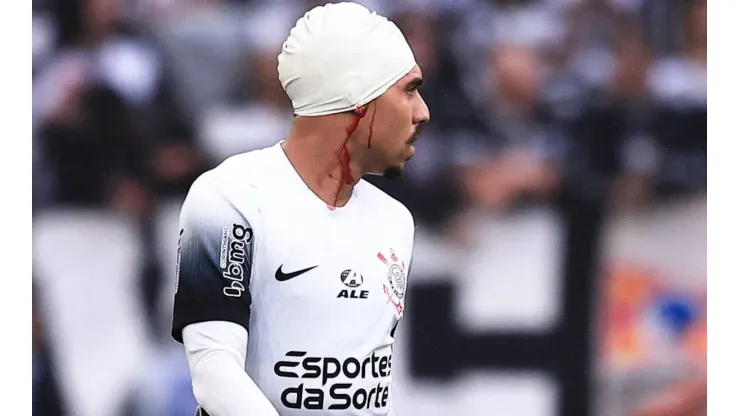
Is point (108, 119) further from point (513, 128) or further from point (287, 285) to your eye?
point (287, 285)

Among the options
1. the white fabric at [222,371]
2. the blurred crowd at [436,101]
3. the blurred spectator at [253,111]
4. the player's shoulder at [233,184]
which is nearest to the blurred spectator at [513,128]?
the blurred crowd at [436,101]

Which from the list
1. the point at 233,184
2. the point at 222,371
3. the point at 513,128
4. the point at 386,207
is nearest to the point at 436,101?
the point at 513,128

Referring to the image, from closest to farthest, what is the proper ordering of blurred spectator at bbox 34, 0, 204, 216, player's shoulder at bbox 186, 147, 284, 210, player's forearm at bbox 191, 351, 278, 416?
1. player's forearm at bbox 191, 351, 278, 416
2. player's shoulder at bbox 186, 147, 284, 210
3. blurred spectator at bbox 34, 0, 204, 216

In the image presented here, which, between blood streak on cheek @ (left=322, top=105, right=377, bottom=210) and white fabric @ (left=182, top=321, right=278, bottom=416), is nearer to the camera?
white fabric @ (left=182, top=321, right=278, bottom=416)

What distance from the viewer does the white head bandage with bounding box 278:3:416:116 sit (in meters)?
1.69

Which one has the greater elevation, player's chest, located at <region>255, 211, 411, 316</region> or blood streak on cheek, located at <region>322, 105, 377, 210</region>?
blood streak on cheek, located at <region>322, 105, 377, 210</region>

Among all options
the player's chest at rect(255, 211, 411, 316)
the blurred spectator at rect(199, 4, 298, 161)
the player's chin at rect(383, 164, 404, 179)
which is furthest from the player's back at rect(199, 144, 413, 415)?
the blurred spectator at rect(199, 4, 298, 161)

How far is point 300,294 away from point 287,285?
0.02 meters

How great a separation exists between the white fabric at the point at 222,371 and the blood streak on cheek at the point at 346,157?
30 centimetres

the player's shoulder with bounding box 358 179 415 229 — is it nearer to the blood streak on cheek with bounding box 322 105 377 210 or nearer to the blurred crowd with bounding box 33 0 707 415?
the blood streak on cheek with bounding box 322 105 377 210

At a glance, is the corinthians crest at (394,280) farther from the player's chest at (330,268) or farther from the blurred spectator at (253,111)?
the blurred spectator at (253,111)

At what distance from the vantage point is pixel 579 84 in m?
3.28

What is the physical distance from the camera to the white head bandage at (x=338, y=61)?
5.54 feet
